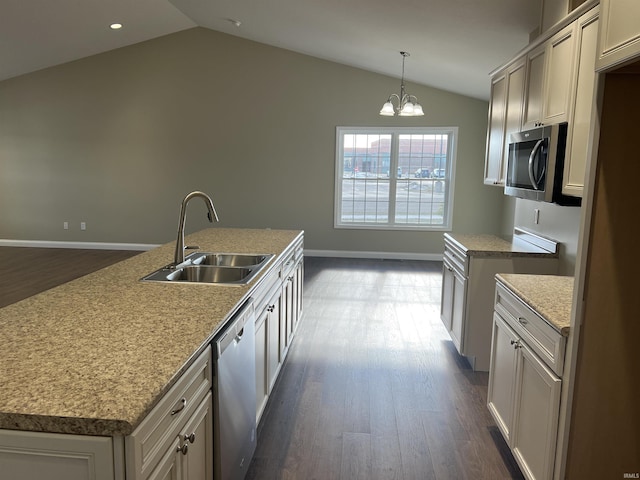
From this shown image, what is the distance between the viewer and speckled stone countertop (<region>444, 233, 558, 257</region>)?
3.23 meters

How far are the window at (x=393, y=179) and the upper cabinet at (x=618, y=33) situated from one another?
5901 mm

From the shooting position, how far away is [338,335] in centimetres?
409

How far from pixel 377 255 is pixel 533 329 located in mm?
5599

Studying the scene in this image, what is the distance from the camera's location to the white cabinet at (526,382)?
1.80 m

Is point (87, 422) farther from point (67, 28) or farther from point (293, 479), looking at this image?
point (67, 28)

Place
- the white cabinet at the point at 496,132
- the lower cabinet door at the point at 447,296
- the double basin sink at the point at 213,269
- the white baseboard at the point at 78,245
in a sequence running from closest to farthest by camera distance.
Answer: the double basin sink at the point at 213,269
the white cabinet at the point at 496,132
the lower cabinet door at the point at 447,296
the white baseboard at the point at 78,245

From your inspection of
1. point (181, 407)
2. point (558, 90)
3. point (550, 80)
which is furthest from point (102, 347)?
point (550, 80)

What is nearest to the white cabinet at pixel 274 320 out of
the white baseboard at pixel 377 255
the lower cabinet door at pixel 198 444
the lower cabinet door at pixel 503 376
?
the lower cabinet door at pixel 198 444

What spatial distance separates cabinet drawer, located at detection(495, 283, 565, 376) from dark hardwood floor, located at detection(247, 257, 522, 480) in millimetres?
713

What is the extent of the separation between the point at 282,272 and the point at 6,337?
1739 mm

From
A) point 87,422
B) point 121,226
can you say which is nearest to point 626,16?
point 87,422

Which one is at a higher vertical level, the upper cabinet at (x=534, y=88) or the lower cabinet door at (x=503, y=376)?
the upper cabinet at (x=534, y=88)

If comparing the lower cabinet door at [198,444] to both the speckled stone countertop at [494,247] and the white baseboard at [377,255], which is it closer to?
the speckled stone countertop at [494,247]

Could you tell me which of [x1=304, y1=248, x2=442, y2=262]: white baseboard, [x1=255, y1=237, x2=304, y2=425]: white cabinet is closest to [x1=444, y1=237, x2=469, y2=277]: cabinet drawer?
[x1=255, y1=237, x2=304, y2=425]: white cabinet
